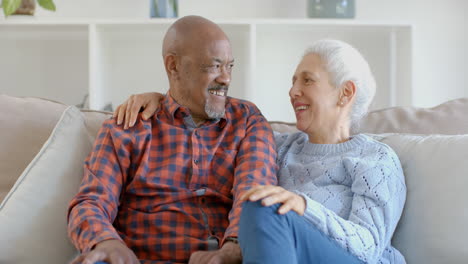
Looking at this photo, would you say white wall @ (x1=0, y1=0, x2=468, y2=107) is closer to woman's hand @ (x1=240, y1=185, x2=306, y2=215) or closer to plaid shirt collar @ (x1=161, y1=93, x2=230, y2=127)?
plaid shirt collar @ (x1=161, y1=93, x2=230, y2=127)

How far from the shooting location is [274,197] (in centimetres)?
124

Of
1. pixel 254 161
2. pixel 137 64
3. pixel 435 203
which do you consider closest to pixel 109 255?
pixel 254 161

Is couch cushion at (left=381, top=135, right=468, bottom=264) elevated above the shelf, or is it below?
below

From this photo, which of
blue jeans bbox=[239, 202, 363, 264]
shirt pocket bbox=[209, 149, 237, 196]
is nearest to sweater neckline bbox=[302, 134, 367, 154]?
shirt pocket bbox=[209, 149, 237, 196]

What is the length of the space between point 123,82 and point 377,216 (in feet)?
5.41

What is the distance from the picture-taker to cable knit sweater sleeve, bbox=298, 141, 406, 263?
1334 millimetres

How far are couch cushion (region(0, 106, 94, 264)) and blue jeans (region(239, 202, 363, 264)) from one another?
0.58 metres

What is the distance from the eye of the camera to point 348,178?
5.19ft

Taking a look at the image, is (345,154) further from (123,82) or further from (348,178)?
(123,82)

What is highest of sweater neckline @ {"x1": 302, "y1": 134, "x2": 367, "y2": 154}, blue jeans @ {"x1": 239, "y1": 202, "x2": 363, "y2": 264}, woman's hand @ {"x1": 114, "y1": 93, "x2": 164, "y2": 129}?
woman's hand @ {"x1": 114, "y1": 93, "x2": 164, "y2": 129}

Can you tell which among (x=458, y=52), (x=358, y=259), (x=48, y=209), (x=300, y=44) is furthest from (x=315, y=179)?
(x=458, y=52)

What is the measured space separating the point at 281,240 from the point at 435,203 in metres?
0.53

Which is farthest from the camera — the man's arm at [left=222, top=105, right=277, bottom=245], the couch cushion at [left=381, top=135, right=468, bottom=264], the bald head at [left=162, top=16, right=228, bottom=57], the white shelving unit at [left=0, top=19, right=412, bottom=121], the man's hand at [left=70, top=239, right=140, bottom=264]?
Answer: the white shelving unit at [left=0, top=19, right=412, bottom=121]

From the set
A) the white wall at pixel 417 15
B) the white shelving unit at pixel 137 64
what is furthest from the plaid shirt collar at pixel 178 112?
the white wall at pixel 417 15
